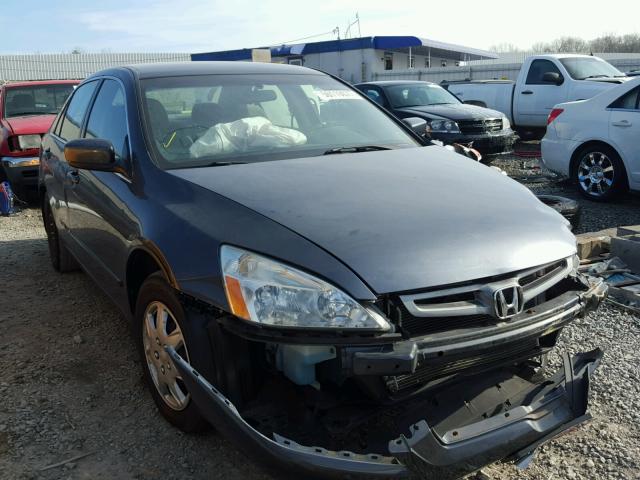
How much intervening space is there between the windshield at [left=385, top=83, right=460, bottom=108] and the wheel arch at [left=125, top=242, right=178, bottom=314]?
8533 mm

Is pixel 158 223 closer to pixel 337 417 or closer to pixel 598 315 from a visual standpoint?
pixel 337 417

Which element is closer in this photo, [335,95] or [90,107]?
[335,95]

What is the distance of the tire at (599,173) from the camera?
750cm

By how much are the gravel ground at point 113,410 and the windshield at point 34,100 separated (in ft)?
18.9

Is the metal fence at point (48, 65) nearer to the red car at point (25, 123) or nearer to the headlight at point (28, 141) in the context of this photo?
the red car at point (25, 123)

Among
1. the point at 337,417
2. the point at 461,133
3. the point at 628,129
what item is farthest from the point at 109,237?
the point at 461,133

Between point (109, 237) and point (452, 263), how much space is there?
2.02 meters

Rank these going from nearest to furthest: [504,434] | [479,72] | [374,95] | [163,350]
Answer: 1. [504,434]
2. [163,350]
3. [374,95]
4. [479,72]

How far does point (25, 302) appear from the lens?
4.70 m

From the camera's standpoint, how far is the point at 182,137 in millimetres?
3174

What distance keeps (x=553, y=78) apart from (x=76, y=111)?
10.4 meters

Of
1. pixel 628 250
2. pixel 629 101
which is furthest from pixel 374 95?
pixel 628 250

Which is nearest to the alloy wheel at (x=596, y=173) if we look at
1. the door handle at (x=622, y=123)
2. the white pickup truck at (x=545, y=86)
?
the door handle at (x=622, y=123)

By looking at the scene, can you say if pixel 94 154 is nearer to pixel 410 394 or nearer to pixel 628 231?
pixel 410 394
